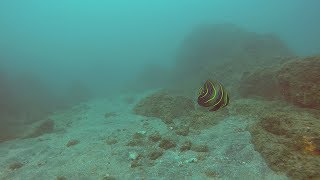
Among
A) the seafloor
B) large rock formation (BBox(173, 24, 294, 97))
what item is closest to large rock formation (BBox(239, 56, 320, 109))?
the seafloor

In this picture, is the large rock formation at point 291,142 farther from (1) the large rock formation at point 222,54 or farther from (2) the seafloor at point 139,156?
(1) the large rock formation at point 222,54

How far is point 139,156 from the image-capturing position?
7.74 meters

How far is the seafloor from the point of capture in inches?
256

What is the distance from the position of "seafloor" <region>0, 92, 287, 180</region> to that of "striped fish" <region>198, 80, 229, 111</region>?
330 cm

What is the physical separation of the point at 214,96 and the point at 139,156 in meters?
4.92

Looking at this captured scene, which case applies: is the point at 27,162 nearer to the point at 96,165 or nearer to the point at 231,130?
the point at 96,165

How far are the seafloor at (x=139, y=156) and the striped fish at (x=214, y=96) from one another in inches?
130

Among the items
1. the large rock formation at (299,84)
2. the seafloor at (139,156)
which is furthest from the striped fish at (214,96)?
the large rock formation at (299,84)

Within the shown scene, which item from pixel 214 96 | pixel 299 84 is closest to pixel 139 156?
pixel 214 96

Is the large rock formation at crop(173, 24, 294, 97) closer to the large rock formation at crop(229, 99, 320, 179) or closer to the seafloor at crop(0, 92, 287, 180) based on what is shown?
the seafloor at crop(0, 92, 287, 180)

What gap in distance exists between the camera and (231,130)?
28.4 feet

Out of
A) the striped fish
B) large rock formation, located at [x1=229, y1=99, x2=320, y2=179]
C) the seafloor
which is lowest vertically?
the seafloor

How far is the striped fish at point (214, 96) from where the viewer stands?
342 centimetres

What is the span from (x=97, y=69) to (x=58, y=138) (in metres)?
63.7
